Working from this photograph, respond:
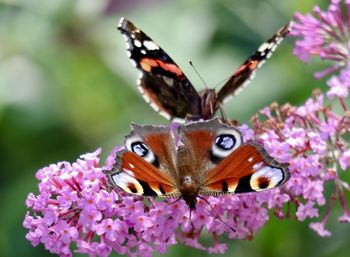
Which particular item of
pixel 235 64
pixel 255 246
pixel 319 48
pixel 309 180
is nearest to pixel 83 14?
pixel 235 64

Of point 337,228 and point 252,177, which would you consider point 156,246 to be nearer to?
point 252,177

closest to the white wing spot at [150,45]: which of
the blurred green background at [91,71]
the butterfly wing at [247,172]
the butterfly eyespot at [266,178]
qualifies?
the butterfly wing at [247,172]

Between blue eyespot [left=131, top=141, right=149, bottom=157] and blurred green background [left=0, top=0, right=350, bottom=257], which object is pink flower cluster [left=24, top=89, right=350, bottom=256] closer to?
blue eyespot [left=131, top=141, right=149, bottom=157]

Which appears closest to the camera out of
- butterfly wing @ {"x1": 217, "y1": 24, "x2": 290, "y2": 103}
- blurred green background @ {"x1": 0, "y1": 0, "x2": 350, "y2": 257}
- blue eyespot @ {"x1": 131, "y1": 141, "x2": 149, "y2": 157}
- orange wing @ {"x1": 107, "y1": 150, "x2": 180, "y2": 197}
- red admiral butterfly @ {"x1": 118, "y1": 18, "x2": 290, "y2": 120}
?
orange wing @ {"x1": 107, "y1": 150, "x2": 180, "y2": 197}

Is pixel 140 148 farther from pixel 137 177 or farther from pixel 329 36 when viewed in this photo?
pixel 329 36

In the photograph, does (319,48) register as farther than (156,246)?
Yes

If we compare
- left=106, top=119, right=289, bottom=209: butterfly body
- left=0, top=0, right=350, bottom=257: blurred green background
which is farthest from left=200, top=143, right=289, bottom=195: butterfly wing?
left=0, top=0, right=350, bottom=257: blurred green background
